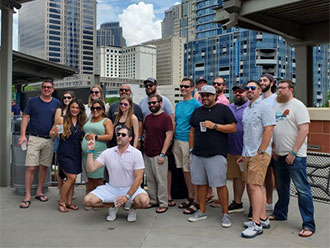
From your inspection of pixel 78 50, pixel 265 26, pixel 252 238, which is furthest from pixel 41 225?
pixel 78 50

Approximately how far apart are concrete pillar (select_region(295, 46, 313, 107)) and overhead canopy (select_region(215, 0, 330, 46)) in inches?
24.8

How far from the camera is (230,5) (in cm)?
1098

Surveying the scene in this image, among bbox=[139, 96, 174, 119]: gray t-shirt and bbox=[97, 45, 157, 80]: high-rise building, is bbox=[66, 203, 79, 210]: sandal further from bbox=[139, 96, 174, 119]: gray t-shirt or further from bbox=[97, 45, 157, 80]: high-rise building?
bbox=[97, 45, 157, 80]: high-rise building

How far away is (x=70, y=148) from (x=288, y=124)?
3.10 metres

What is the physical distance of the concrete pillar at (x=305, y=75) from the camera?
15121 millimetres

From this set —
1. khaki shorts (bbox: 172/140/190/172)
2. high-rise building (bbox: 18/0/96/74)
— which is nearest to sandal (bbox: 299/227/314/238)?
khaki shorts (bbox: 172/140/190/172)

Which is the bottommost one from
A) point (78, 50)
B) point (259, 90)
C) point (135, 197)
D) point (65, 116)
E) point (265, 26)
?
point (135, 197)

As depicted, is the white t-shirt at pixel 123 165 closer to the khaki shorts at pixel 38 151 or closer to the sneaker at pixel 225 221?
the sneaker at pixel 225 221

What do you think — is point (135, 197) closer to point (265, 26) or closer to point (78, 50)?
point (265, 26)

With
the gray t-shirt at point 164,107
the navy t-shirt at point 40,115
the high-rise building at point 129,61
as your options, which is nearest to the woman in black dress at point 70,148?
the navy t-shirt at point 40,115

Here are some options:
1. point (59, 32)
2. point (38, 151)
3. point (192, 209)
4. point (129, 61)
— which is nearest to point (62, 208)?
point (38, 151)

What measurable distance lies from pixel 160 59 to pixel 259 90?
7499 inches

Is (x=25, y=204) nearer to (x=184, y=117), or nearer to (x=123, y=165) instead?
(x=123, y=165)

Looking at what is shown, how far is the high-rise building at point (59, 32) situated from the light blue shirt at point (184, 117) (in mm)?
147199
